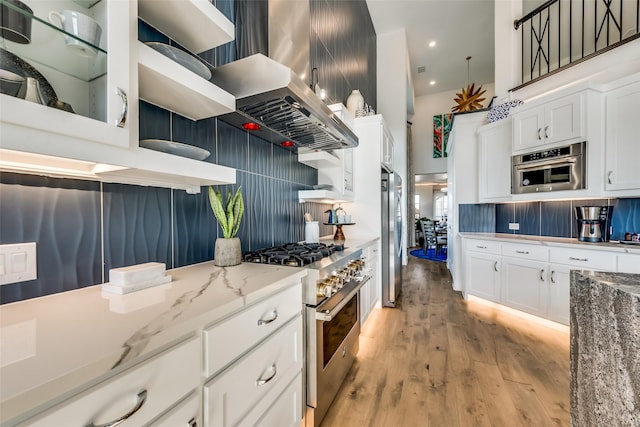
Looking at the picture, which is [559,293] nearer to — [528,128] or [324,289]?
[528,128]

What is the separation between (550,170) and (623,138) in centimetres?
57

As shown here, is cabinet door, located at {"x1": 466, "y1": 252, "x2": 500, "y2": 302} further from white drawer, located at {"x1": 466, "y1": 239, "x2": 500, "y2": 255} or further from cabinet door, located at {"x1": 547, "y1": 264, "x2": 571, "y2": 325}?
cabinet door, located at {"x1": 547, "y1": 264, "x2": 571, "y2": 325}

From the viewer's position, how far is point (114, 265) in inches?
40.1

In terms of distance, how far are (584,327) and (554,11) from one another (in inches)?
174

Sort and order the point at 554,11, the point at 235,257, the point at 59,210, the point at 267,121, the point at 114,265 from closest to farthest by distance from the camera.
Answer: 1. the point at 59,210
2. the point at 114,265
3. the point at 235,257
4. the point at 267,121
5. the point at 554,11

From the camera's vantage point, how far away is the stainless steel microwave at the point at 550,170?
2.59 meters

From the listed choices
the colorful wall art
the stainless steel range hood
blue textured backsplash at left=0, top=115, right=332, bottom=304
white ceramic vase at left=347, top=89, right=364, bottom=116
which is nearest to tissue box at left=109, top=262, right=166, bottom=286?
blue textured backsplash at left=0, top=115, right=332, bottom=304

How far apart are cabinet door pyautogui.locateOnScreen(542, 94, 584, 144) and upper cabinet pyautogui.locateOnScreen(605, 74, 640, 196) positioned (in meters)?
0.21

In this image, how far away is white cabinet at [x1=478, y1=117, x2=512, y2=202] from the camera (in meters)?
3.40

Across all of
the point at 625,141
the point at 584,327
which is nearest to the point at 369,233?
the point at 584,327

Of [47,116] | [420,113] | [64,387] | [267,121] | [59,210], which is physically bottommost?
[64,387]

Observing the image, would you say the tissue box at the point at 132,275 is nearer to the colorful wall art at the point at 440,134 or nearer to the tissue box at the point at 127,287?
the tissue box at the point at 127,287

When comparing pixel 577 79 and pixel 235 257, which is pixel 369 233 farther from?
pixel 577 79

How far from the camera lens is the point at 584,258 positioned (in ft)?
7.85
